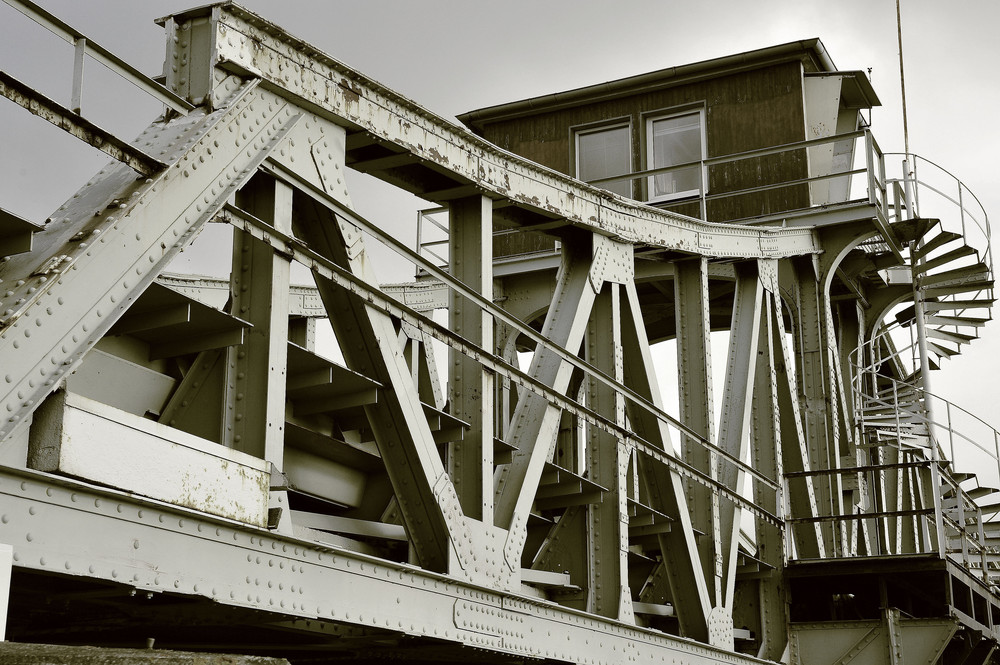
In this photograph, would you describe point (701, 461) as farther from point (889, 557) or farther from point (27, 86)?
point (27, 86)

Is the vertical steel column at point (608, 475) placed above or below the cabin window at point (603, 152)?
below

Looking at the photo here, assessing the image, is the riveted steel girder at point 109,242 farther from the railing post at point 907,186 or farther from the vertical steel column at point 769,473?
the railing post at point 907,186

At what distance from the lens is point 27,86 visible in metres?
4.85

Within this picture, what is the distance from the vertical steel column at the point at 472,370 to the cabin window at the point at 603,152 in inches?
487

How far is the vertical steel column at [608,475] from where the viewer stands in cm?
1017

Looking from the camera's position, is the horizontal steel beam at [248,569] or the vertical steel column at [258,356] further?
the vertical steel column at [258,356]

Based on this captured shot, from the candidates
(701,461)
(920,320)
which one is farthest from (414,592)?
(920,320)

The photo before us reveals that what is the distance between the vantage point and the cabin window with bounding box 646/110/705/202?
69.3 feet

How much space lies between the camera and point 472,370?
29.0 ft

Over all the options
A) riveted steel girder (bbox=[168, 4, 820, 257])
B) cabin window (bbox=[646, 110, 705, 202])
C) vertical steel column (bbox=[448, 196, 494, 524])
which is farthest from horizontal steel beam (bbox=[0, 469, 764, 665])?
cabin window (bbox=[646, 110, 705, 202])

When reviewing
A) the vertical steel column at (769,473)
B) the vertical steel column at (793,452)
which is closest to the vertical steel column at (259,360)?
the vertical steel column at (769,473)

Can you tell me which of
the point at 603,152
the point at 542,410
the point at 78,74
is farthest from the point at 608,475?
the point at 603,152

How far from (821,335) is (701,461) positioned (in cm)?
539

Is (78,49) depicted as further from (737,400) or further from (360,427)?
(737,400)
